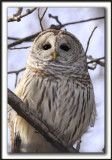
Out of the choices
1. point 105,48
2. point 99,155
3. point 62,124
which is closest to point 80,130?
point 62,124

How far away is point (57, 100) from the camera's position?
11.4 feet

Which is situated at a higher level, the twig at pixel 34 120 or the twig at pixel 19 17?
the twig at pixel 19 17

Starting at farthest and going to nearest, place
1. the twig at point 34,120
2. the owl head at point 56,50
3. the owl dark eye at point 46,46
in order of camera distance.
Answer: the owl dark eye at point 46,46 < the owl head at point 56,50 < the twig at point 34,120

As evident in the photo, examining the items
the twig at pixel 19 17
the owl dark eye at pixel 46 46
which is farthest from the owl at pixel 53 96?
the twig at pixel 19 17

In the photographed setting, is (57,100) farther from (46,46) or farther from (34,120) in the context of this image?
(46,46)

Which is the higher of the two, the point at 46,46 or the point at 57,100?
the point at 46,46

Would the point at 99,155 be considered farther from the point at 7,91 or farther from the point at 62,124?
the point at 7,91

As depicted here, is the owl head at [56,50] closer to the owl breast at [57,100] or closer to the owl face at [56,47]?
the owl face at [56,47]

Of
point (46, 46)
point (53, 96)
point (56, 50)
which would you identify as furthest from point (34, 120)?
point (46, 46)

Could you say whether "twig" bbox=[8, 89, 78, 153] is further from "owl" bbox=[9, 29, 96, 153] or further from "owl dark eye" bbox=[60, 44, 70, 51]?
"owl dark eye" bbox=[60, 44, 70, 51]

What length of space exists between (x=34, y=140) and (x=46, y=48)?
940 millimetres

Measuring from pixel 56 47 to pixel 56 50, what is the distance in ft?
0.11

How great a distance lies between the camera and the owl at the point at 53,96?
348 cm

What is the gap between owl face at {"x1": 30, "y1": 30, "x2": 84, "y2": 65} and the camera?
3748mm
